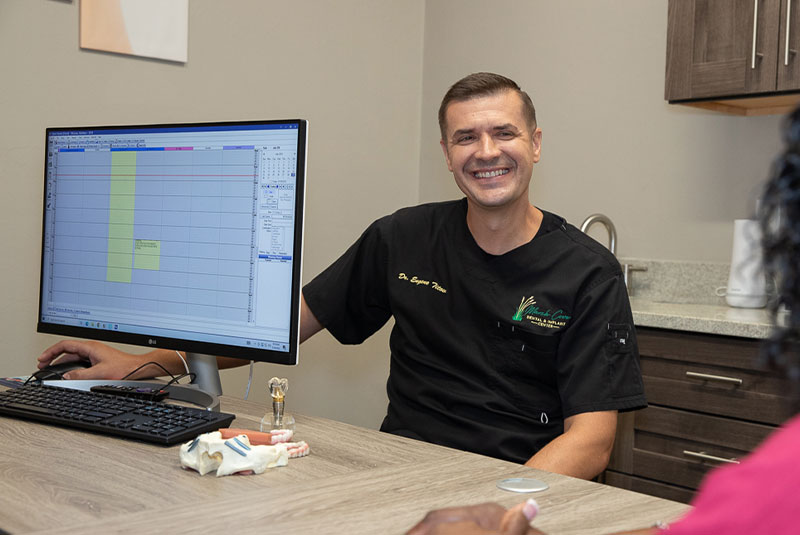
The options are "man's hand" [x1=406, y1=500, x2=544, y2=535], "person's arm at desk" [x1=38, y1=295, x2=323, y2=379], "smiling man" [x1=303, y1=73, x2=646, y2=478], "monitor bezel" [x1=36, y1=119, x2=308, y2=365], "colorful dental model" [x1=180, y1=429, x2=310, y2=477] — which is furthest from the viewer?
"person's arm at desk" [x1=38, y1=295, x2=323, y2=379]

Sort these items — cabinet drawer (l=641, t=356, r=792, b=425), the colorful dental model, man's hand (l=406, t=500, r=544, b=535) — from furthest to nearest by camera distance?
1. cabinet drawer (l=641, t=356, r=792, b=425)
2. the colorful dental model
3. man's hand (l=406, t=500, r=544, b=535)

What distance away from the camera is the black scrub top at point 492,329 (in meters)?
1.61

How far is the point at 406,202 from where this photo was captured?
3564 millimetres

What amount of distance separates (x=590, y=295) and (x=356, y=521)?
845 mm

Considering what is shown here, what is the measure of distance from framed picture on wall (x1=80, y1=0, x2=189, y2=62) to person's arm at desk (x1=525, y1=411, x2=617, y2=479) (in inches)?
69.4

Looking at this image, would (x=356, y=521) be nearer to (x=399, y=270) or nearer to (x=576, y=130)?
(x=399, y=270)

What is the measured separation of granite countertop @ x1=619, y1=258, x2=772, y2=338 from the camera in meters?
2.14

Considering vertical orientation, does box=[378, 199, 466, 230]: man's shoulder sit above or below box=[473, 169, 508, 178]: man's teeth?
below

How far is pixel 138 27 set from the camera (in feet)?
8.51

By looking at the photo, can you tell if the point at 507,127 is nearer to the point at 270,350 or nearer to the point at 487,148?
the point at 487,148

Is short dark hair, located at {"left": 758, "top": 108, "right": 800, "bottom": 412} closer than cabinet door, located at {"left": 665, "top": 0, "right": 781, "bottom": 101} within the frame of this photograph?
Yes

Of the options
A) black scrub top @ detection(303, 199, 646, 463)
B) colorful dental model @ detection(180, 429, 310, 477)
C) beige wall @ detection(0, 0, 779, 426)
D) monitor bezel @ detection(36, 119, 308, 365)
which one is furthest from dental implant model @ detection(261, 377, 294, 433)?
beige wall @ detection(0, 0, 779, 426)

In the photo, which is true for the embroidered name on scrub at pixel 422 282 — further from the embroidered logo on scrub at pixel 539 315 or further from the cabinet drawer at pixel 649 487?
the cabinet drawer at pixel 649 487

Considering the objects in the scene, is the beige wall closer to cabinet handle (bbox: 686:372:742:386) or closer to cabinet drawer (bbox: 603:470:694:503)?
cabinet handle (bbox: 686:372:742:386)
